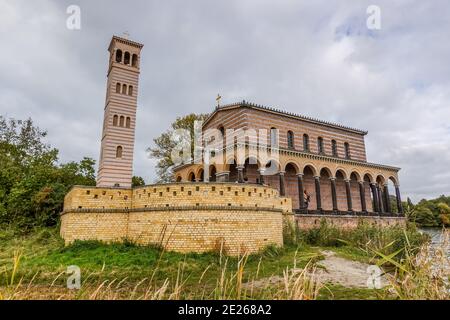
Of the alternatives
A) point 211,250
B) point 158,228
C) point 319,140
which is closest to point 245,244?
point 211,250

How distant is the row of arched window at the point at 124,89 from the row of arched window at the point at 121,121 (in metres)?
1.81

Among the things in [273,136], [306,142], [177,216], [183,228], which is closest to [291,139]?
[306,142]

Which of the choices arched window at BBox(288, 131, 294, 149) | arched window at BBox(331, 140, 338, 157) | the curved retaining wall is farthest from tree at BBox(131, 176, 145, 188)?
arched window at BBox(331, 140, 338, 157)

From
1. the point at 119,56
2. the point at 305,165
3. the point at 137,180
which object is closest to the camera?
the point at 119,56

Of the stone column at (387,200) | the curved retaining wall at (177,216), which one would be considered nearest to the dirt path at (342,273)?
the curved retaining wall at (177,216)

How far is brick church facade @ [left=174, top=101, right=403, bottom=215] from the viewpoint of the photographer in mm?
21031

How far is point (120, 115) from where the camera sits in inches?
705

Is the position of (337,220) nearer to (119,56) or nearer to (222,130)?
(222,130)

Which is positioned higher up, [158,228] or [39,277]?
[158,228]

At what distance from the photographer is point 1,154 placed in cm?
2205

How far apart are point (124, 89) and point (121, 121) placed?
233cm

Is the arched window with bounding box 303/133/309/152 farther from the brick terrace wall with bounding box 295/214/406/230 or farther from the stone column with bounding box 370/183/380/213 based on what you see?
the stone column with bounding box 370/183/380/213
